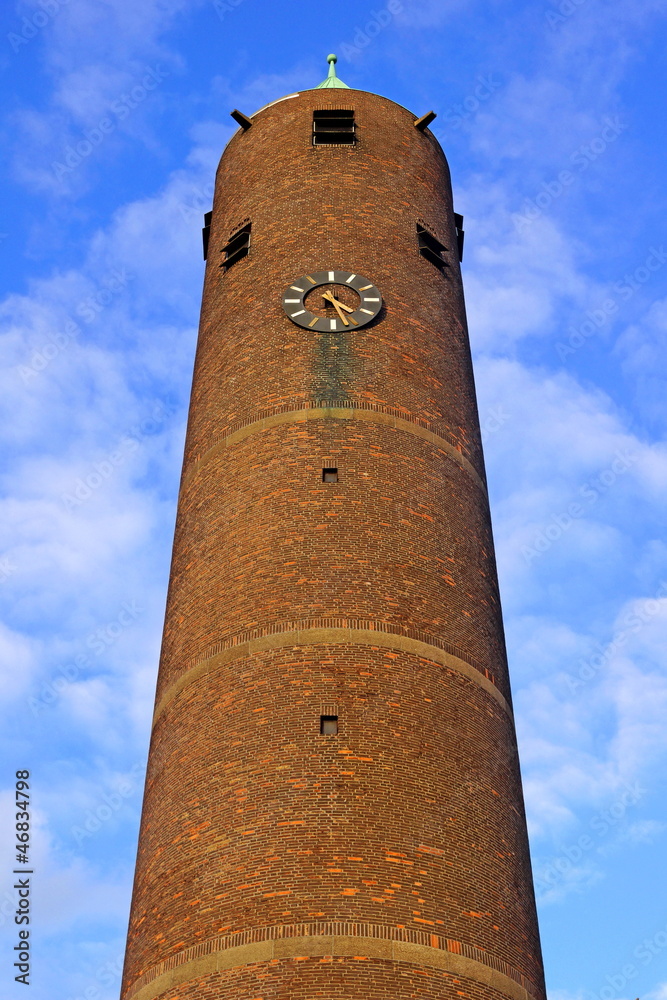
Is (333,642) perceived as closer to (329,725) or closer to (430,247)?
(329,725)

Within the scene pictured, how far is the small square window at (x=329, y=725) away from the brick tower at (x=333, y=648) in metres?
0.04

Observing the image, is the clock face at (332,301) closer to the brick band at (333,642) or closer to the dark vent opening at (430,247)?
the dark vent opening at (430,247)

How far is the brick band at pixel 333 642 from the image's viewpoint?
23812mm

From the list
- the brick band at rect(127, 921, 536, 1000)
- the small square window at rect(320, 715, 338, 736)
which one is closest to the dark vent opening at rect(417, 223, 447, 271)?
the small square window at rect(320, 715, 338, 736)

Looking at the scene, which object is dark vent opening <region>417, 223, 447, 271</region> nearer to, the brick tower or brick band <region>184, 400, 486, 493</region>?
the brick tower

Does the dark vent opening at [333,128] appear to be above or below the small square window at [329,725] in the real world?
above

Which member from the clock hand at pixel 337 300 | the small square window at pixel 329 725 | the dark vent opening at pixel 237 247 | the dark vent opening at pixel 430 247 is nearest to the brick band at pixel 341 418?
the clock hand at pixel 337 300

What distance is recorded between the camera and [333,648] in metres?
23.6

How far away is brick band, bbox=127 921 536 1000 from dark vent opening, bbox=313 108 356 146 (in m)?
20.3

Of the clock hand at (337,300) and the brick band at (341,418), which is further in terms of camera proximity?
the clock hand at (337,300)

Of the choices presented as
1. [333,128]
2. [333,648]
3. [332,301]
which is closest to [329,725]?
[333,648]

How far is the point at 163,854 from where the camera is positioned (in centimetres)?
2298

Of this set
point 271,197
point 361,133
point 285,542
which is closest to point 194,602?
point 285,542

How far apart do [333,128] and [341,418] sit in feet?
34.2
